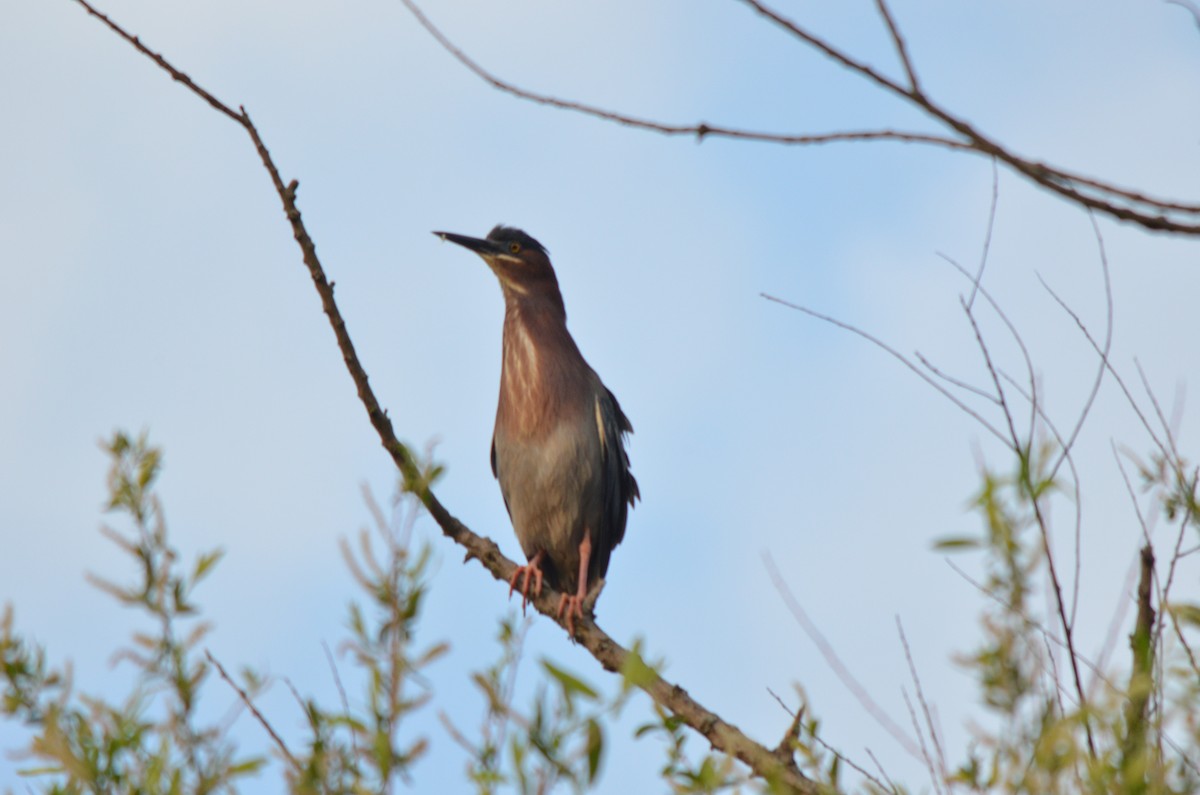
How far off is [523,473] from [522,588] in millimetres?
1036

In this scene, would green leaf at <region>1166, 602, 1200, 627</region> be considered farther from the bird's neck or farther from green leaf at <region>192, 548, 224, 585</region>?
the bird's neck

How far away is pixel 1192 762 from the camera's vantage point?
2285mm

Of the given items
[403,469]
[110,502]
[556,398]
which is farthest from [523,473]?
[110,502]

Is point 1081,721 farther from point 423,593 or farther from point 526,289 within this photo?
point 526,289

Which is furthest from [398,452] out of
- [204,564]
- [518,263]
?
[518,263]

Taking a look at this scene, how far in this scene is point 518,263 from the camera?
6621mm

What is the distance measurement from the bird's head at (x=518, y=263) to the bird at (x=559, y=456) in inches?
6.0

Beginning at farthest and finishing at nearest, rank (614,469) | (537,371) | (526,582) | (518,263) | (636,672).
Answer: (518,263) → (537,371) → (614,469) → (526,582) → (636,672)

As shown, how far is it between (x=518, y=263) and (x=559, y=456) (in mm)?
1273

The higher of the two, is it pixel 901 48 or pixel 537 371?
pixel 537 371

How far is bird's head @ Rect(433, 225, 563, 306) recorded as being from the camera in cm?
658

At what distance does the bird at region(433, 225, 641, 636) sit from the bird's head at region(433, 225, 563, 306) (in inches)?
6.0

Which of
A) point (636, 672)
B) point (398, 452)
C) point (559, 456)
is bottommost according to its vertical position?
point (636, 672)

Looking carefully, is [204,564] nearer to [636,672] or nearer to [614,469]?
[636,672]
